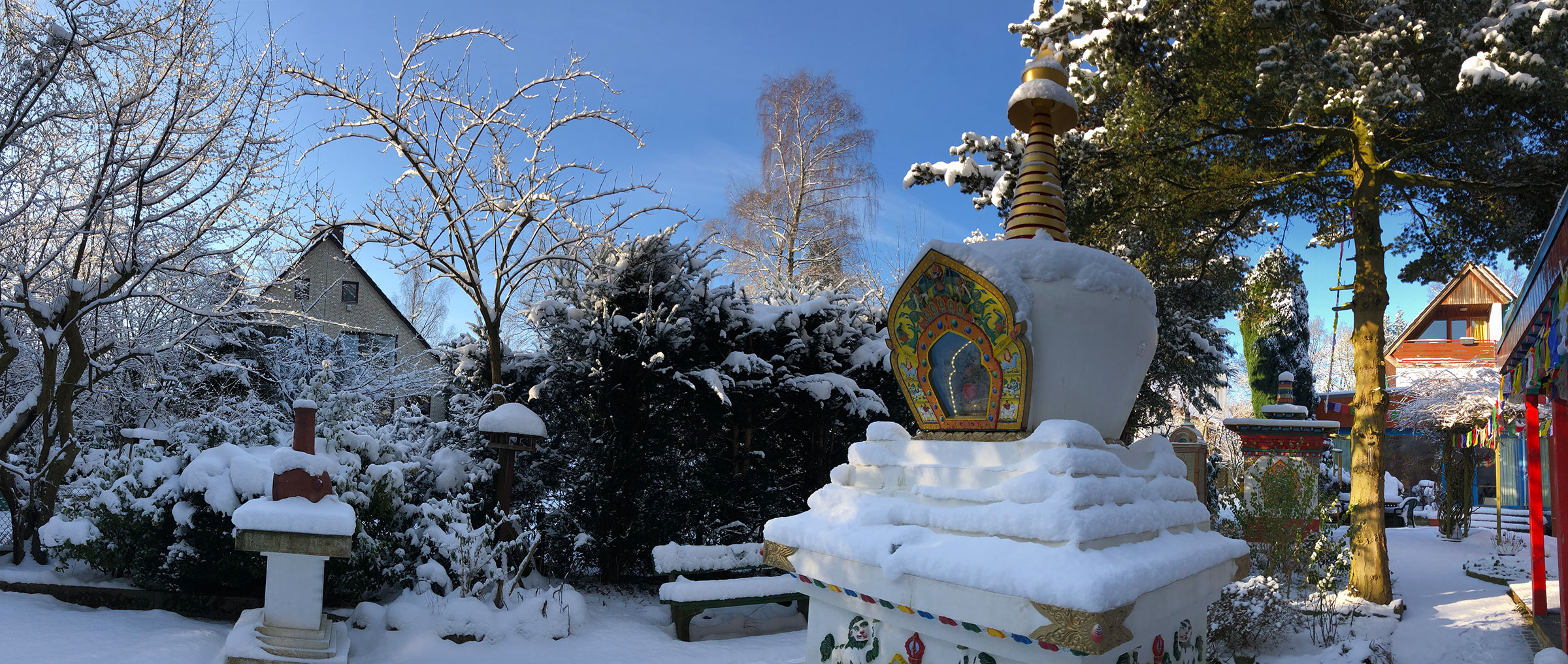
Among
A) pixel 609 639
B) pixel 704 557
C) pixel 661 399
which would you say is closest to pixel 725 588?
pixel 704 557

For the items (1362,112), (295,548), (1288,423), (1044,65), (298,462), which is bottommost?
(295,548)

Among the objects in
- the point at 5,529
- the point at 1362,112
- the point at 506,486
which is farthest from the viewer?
the point at 5,529

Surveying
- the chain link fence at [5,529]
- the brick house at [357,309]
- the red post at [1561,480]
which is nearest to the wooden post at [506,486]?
the chain link fence at [5,529]

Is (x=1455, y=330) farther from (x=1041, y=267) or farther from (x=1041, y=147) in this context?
(x=1041, y=267)

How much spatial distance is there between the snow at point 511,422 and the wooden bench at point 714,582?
5.91 feet

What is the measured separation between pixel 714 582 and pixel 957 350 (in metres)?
4.57

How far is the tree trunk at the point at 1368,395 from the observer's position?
904 centimetres

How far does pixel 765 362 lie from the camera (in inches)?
382

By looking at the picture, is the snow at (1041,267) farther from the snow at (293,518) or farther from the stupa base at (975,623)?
the snow at (293,518)

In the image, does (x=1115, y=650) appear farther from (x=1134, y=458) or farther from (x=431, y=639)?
(x=431, y=639)

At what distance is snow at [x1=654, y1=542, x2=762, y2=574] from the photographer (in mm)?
8258

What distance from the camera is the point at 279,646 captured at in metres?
5.73

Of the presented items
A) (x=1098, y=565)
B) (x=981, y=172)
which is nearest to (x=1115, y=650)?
(x=1098, y=565)

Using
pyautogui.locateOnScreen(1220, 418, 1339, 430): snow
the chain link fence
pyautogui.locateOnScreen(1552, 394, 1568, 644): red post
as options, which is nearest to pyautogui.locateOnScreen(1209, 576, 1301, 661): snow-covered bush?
pyautogui.locateOnScreen(1552, 394, 1568, 644): red post
